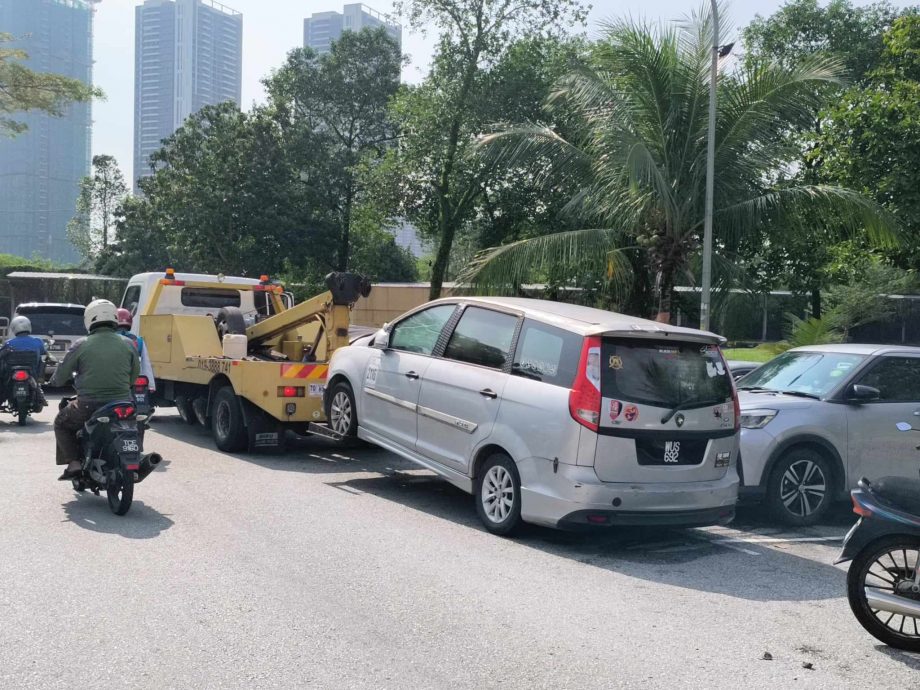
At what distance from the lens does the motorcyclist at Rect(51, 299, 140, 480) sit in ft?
26.4

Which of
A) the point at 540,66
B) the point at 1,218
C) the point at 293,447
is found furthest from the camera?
the point at 1,218

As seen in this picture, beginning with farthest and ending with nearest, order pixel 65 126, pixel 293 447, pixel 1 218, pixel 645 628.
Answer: pixel 65 126 < pixel 1 218 < pixel 293 447 < pixel 645 628

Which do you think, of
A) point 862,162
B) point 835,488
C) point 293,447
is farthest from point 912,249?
point 293,447

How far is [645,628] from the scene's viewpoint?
5.39m

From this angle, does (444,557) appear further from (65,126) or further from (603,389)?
(65,126)

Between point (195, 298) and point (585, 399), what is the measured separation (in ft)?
26.9

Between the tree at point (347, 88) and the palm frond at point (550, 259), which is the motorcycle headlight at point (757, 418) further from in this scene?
the tree at point (347, 88)

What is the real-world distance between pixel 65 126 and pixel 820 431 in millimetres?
129728

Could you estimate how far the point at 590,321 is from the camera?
7.45 m

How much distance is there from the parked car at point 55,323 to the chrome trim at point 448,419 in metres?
11.2

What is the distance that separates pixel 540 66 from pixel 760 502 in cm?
2144

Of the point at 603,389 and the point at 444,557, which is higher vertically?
the point at 603,389

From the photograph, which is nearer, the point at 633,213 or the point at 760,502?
the point at 760,502

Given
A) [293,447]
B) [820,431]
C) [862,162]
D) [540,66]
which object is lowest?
[293,447]
